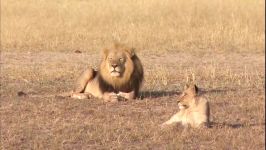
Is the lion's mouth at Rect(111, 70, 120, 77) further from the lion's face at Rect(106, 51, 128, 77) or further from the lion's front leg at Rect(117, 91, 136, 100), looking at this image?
the lion's front leg at Rect(117, 91, 136, 100)

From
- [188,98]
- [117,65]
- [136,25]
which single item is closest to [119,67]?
[117,65]

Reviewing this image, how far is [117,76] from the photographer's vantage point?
8883mm

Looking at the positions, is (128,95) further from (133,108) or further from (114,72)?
(133,108)

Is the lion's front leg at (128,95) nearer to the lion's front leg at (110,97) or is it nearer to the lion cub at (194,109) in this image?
the lion's front leg at (110,97)

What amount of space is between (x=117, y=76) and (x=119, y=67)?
11 centimetres

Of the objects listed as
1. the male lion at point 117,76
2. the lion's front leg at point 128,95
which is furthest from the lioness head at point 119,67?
the lion's front leg at point 128,95

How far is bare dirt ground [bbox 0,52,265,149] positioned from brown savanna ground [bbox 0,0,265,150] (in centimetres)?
1

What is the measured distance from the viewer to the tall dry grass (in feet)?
49.0

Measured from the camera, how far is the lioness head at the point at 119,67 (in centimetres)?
882

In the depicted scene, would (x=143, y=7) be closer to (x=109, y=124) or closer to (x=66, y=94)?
(x=66, y=94)

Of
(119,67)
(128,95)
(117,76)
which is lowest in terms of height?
(128,95)

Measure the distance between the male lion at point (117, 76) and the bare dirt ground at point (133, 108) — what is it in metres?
0.17

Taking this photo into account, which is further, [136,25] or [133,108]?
[136,25]

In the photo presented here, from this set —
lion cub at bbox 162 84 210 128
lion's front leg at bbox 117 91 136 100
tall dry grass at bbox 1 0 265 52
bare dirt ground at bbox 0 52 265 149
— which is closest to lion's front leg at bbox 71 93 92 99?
bare dirt ground at bbox 0 52 265 149
